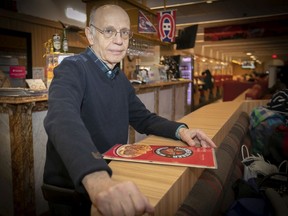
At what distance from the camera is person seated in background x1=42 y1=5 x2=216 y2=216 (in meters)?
0.87

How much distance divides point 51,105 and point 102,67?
464 mm

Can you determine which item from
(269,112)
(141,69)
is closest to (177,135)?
(269,112)

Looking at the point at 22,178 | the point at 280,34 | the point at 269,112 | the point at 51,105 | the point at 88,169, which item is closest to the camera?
the point at 88,169

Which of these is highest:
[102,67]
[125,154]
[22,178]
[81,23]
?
[81,23]

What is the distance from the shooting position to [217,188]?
1.27 meters

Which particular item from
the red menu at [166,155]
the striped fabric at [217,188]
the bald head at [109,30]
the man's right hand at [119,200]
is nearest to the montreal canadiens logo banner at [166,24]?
the striped fabric at [217,188]

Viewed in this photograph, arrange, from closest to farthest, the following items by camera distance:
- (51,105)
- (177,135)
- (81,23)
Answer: (51,105) < (177,135) < (81,23)

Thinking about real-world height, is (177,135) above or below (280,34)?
below

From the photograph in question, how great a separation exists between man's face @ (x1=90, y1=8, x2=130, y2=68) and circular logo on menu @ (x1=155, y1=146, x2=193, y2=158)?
1.80ft

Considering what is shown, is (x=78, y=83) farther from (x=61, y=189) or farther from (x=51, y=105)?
(x=61, y=189)

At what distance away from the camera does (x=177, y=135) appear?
4.47 feet

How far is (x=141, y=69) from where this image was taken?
5824mm

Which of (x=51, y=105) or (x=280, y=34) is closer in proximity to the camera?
(x=51, y=105)

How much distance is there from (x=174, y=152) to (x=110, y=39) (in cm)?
67
